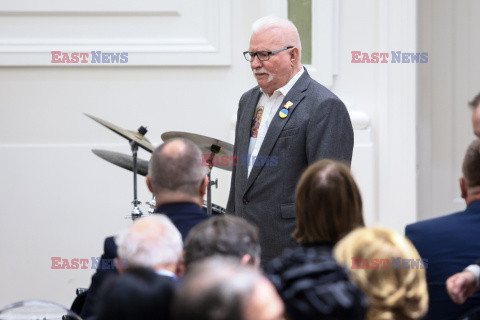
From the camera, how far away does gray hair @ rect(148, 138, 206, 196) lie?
3145mm

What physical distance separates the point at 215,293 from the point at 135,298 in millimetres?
353

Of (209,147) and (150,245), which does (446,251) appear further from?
(209,147)

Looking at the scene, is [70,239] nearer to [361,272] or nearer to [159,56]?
[159,56]

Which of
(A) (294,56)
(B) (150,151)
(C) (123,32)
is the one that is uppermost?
(C) (123,32)

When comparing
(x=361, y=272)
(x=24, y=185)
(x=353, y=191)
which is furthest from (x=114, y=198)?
(x=361, y=272)

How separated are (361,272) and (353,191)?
0.50 metres

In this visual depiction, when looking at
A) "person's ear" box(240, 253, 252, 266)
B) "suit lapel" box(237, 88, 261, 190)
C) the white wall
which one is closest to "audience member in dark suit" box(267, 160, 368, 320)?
"person's ear" box(240, 253, 252, 266)

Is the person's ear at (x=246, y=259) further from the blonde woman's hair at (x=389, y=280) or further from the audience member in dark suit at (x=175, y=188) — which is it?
the audience member in dark suit at (x=175, y=188)

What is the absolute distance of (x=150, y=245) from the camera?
7.97 ft

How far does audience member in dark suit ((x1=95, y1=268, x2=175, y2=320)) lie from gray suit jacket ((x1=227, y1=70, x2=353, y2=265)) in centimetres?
196

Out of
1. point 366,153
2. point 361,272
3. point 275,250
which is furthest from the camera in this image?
point 366,153

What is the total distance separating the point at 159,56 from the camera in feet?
19.1

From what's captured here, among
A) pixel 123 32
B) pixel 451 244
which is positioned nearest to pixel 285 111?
pixel 451 244

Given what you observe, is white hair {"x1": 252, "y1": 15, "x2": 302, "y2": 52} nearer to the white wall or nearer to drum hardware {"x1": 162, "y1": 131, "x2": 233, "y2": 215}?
drum hardware {"x1": 162, "y1": 131, "x2": 233, "y2": 215}
